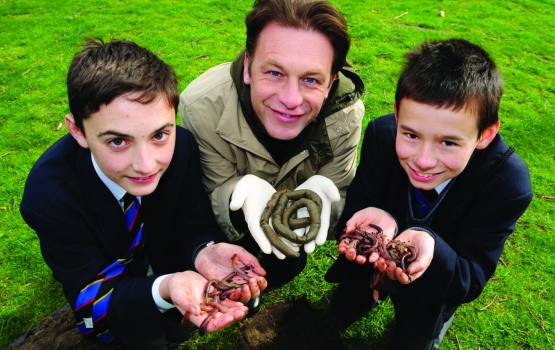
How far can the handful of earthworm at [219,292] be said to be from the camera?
261 centimetres

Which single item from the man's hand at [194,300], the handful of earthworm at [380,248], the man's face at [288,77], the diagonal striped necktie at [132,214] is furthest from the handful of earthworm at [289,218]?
the diagonal striped necktie at [132,214]

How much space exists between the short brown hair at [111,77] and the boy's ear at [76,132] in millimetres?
30

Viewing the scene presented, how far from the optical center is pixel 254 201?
11.4ft

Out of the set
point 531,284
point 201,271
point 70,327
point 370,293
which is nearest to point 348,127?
point 370,293

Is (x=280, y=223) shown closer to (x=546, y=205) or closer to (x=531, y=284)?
(x=531, y=284)

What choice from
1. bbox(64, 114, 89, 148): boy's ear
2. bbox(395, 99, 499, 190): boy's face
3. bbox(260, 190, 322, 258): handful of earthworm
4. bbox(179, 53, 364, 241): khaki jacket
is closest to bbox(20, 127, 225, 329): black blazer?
bbox(64, 114, 89, 148): boy's ear

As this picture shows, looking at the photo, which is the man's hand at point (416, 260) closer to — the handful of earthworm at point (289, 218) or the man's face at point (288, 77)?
the handful of earthworm at point (289, 218)

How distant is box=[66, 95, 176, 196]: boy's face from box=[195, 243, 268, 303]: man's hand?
67cm

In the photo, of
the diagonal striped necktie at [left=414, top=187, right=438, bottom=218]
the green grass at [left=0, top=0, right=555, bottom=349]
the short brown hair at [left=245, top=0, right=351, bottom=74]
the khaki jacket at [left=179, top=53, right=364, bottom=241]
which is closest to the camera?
the short brown hair at [left=245, top=0, right=351, bottom=74]

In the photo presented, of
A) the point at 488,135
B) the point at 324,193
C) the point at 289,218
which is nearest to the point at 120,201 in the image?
the point at 289,218

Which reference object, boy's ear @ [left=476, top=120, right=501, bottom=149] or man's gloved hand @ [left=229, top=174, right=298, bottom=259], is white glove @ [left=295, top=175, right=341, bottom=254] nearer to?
man's gloved hand @ [left=229, top=174, right=298, bottom=259]

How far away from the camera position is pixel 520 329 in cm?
386

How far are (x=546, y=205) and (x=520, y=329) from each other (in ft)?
6.00

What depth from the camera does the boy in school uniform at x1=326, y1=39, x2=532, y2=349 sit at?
105 inches
